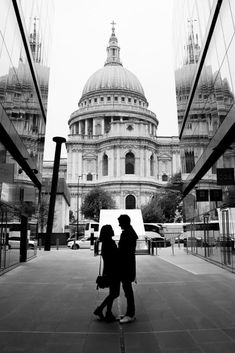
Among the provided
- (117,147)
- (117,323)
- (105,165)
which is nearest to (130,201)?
(105,165)

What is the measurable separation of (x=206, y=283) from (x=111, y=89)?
350 ft

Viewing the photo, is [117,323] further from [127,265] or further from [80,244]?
[80,244]

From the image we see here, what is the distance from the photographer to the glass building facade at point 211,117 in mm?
12914

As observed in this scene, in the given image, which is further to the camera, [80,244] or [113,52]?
[113,52]

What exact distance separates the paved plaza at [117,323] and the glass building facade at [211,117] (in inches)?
172

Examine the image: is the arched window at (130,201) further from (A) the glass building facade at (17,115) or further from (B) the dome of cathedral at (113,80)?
(A) the glass building facade at (17,115)

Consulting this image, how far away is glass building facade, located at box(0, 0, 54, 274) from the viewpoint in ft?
43.1

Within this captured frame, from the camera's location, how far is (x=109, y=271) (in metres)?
6.52

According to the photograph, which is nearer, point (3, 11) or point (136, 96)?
point (3, 11)

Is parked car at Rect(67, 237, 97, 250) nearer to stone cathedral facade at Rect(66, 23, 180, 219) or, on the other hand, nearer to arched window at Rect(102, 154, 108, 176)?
stone cathedral facade at Rect(66, 23, 180, 219)

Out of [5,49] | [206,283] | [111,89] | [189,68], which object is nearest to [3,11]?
[5,49]

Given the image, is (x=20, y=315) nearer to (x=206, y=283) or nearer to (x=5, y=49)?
(x=206, y=283)

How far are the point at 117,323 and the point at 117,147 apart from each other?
88.4 metres

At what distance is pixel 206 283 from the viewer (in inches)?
439
